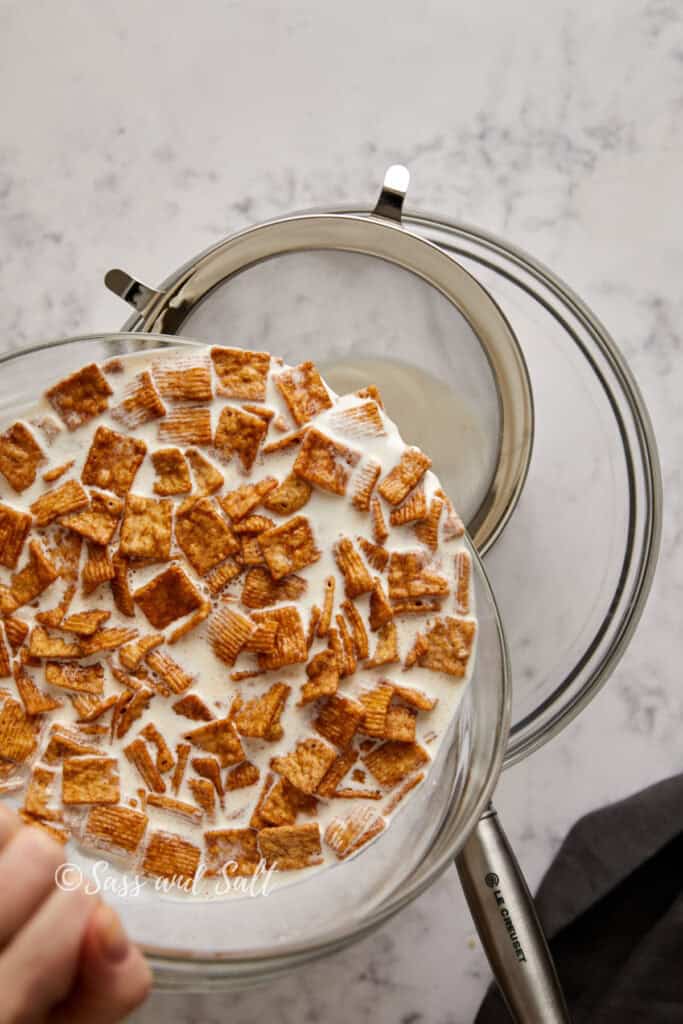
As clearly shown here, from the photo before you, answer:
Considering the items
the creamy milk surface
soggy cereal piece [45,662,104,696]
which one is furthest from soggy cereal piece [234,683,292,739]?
soggy cereal piece [45,662,104,696]

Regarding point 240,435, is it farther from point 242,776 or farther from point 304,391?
point 242,776

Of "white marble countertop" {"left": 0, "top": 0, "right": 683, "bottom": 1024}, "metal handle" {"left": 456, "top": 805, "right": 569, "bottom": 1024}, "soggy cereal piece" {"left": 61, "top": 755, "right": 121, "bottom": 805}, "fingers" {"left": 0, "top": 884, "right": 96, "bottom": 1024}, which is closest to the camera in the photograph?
→ "fingers" {"left": 0, "top": 884, "right": 96, "bottom": 1024}

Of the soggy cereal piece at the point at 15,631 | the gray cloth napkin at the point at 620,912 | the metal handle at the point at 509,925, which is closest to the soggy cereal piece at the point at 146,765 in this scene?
the soggy cereal piece at the point at 15,631

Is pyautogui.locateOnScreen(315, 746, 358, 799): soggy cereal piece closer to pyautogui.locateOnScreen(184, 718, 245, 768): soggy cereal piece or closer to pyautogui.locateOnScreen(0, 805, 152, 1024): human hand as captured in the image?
pyautogui.locateOnScreen(184, 718, 245, 768): soggy cereal piece

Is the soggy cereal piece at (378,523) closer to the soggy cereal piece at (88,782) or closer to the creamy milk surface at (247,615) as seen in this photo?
the creamy milk surface at (247,615)

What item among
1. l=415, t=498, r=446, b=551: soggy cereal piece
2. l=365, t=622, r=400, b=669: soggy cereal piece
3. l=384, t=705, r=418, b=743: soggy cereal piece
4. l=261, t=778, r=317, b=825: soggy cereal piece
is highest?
l=415, t=498, r=446, b=551: soggy cereal piece

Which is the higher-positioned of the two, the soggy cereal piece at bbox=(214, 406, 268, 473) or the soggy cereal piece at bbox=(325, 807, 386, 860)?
the soggy cereal piece at bbox=(214, 406, 268, 473)
